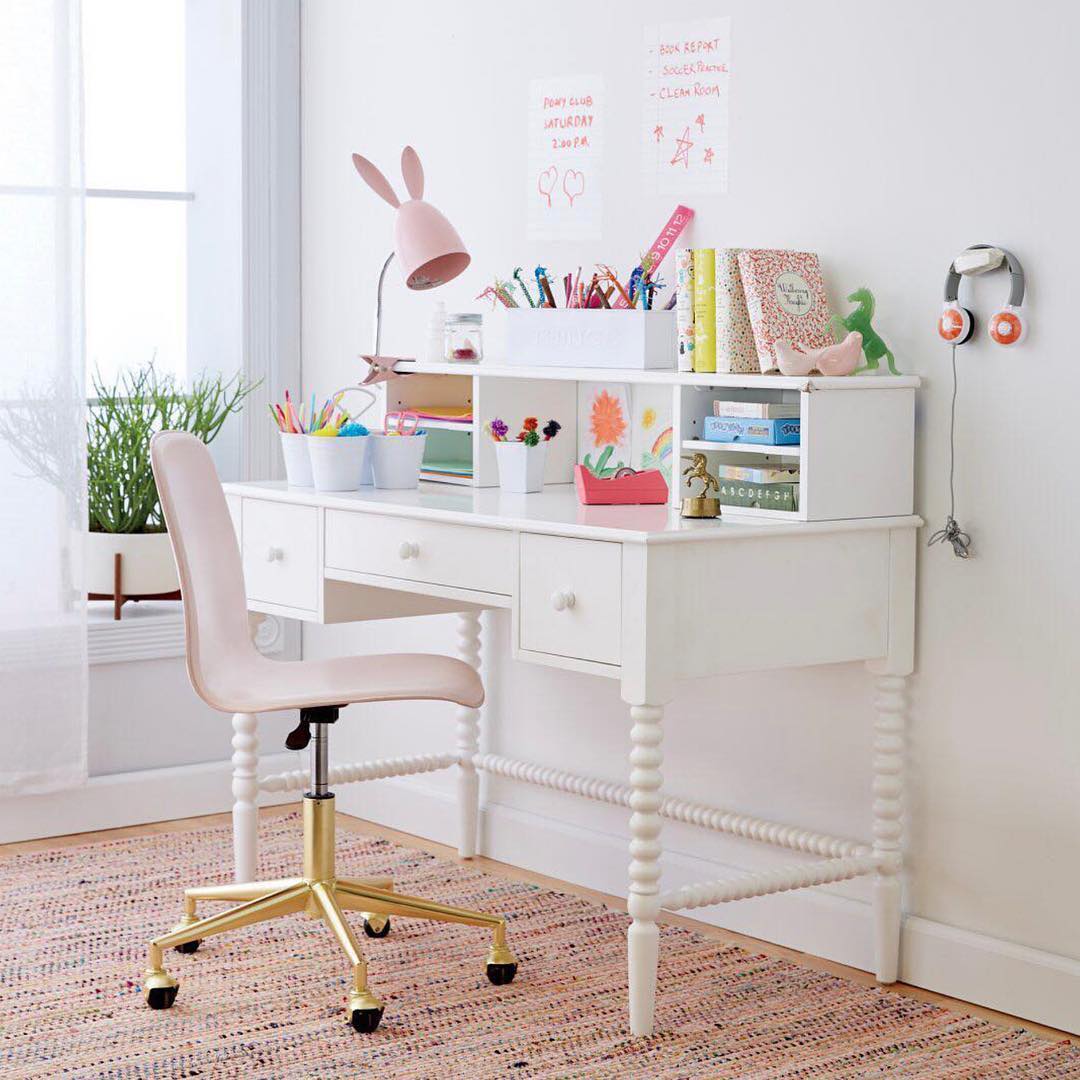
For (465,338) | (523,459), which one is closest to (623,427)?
(523,459)

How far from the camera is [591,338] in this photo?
3.03 metres

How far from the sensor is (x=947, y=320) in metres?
2.67

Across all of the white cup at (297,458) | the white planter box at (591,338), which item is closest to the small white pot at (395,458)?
the white cup at (297,458)

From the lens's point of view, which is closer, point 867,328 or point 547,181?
point 867,328

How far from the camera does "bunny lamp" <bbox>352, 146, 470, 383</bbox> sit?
3.06m

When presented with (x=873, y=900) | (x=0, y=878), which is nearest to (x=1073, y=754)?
(x=873, y=900)

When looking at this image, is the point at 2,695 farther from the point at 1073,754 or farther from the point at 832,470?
the point at 1073,754

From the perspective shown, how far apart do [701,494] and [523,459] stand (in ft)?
1.18

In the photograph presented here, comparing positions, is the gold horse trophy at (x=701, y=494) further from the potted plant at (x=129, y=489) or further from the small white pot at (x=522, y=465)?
the potted plant at (x=129, y=489)

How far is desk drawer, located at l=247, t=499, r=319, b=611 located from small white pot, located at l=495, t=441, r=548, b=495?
0.34 meters

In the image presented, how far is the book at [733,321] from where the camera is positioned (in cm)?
278

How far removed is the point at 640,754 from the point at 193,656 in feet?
2.30

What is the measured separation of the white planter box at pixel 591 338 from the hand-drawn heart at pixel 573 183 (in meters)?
0.30

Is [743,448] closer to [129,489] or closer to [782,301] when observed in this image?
[782,301]
